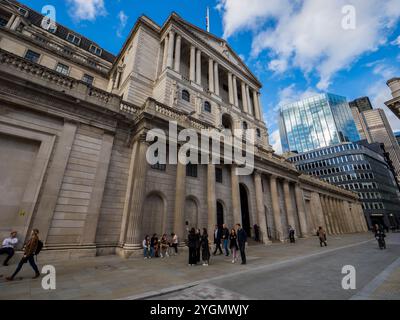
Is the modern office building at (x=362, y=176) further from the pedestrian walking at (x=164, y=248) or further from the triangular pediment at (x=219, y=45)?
the pedestrian walking at (x=164, y=248)

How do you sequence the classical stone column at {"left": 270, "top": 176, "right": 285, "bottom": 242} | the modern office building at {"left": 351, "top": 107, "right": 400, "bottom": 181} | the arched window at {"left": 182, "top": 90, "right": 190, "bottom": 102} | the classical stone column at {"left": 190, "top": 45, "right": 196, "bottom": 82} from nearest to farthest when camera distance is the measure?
the classical stone column at {"left": 270, "top": 176, "right": 285, "bottom": 242}
the arched window at {"left": 182, "top": 90, "right": 190, "bottom": 102}
the classical stone column at {"left": 190, "top": 45, "right": 196, "bottom": 82}
the modern office building at {"left": 351, "top": 107, "right": 400, "bottom": 181}

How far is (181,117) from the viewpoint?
1498 cm

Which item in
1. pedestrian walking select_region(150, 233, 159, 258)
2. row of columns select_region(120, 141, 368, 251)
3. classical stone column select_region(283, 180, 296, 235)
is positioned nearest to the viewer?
pedestrian walking select_region(150, 233, 159, 258)

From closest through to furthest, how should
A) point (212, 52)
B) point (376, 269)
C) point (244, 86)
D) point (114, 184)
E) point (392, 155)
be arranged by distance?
point (376, 269), point (114, 184), point (212, 52), point (244, 86), point (392, 155)

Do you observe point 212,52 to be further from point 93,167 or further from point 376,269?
point 376,269

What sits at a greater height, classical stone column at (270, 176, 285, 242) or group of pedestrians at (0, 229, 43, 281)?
classical stone column at (270, 176, 285, 242)

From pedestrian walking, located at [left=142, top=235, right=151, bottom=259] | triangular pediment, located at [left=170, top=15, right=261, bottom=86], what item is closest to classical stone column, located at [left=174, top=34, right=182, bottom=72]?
triangular pediment, located at [left=170, top=15, right=261, bottom=86]

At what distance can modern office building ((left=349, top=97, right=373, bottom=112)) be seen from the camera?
7372 inches

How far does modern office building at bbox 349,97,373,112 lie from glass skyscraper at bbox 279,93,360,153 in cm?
9797

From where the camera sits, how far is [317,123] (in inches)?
4510

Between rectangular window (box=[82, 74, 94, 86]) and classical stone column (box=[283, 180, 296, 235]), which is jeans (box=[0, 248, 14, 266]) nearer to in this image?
rectangular window (box=[82, 74, 94, 86])

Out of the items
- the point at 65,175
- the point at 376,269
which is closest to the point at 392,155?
the point at 376,269

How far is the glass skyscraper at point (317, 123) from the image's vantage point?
11014 cm
